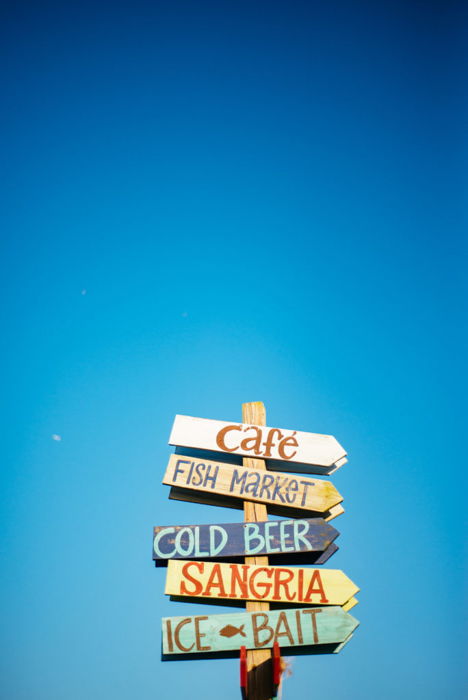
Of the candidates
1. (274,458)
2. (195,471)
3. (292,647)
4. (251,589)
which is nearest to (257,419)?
(274,458)

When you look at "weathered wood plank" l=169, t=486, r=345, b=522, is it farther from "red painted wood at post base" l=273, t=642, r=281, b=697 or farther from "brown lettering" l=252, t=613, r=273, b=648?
"red painted wood at post base" l=273, t=642, r=281, b=697

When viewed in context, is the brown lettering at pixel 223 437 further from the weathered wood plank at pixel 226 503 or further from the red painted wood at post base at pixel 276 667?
the red painted wood at post base at pixel 276 667

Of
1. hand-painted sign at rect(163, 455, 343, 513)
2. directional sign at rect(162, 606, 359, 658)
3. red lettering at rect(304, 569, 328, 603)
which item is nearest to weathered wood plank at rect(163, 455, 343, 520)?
hand-painted sign at rect(163, 455, 343, 513)

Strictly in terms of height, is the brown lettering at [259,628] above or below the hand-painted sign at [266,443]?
below

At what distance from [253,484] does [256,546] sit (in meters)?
0.44

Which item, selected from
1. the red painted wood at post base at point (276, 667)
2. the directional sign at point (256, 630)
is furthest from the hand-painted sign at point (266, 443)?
the red painted wood at post base at point (276, 667)

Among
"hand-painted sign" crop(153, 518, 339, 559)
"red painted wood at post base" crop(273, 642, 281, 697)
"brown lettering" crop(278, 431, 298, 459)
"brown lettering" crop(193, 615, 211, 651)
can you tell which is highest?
"brown lettering" crop(278, 431, 298, 459)

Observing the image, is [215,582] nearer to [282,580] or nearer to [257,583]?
[257,583]

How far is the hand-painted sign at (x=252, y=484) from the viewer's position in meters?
3.85

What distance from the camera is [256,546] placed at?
362cm

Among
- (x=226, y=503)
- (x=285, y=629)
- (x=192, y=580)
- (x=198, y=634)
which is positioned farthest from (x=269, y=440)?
(x=198, y=634)

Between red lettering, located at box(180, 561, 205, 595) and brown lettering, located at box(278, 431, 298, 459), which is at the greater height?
brown lettering, located at box(278, 431, 298, 459)

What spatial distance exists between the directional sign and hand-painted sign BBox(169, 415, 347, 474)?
0.98 metres

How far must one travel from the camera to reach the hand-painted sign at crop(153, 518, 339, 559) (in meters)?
3.57
